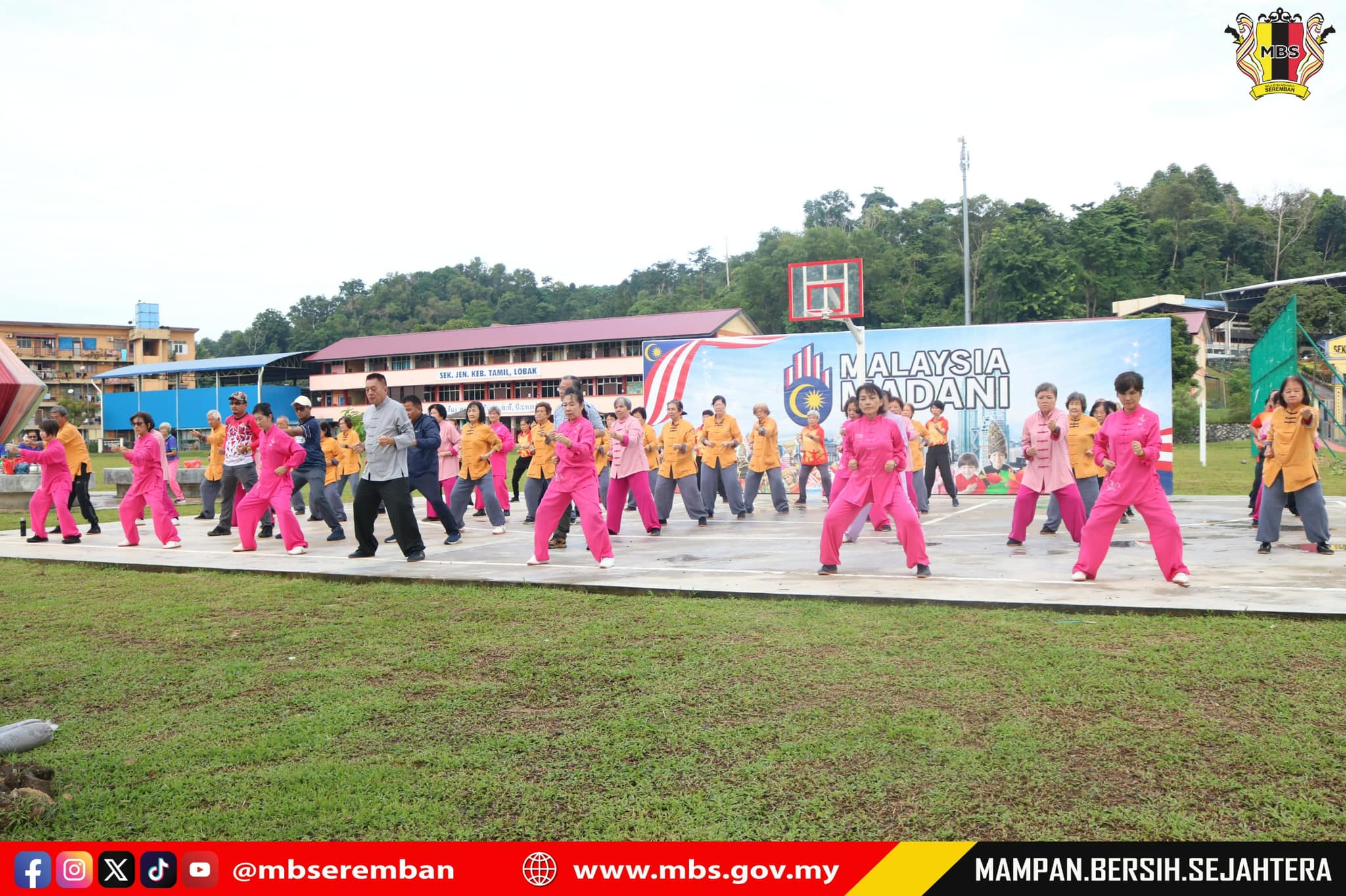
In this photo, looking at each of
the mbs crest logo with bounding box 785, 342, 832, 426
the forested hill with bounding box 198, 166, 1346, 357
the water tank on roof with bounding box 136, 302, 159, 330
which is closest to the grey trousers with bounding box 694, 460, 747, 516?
the mbs crest logo with bounding box 785, 342, 832, 426

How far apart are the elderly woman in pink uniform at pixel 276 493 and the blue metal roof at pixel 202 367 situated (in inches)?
2034

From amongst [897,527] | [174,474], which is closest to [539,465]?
[897,527]

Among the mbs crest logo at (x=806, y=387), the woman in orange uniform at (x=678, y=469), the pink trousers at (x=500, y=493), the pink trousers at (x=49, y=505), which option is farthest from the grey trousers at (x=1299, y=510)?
the pink trousers at (x=49, y=505)

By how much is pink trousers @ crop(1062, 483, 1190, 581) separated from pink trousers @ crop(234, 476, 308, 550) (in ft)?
25.1

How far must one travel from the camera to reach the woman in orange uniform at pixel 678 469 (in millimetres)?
12914

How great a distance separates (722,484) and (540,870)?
37.4 feet

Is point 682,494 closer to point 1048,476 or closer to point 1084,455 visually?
point 1048,476

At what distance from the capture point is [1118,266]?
4825cm

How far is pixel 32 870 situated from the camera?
2955 mm

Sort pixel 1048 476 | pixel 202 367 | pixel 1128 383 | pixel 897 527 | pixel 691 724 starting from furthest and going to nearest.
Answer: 1. pixel 202 367
2. pixel 1048 476
3. pixel 897 527
4. pixel 1128 383
5. pixel 691 724

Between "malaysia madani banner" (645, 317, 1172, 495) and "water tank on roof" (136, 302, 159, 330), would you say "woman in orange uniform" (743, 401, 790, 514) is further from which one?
"water tank on roof" (136, 302, 159, 330)

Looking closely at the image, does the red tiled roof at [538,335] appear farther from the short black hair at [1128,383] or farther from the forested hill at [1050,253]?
the short black hair at [1128,383]

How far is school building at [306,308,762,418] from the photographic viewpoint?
173ft

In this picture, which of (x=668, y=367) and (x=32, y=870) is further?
(x=668, y=367)
